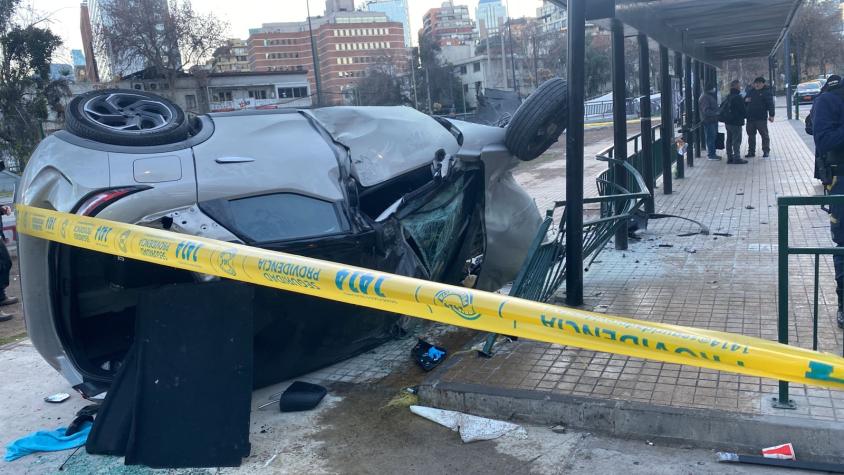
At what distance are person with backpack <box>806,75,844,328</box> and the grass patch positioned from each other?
7.48 metres

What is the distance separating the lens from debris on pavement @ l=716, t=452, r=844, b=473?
335cm

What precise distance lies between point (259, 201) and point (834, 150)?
4136mm

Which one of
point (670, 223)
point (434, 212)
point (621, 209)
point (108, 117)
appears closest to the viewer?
point (108, 117)

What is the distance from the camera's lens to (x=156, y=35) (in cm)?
5159

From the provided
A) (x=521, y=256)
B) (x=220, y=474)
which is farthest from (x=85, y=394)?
(x=521, y=256)

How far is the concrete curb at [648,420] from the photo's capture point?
350 centimetres

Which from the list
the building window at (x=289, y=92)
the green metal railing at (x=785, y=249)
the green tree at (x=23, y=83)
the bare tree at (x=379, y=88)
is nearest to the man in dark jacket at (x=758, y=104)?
the green metal railing at (x=785, y=249)

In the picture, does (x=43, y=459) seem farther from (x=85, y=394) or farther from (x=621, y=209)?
(x=621, y=209)

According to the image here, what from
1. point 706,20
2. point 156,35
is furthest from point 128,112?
point 156,35

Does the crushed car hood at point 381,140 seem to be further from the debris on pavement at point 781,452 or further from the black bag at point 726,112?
the black bag at point 726,112

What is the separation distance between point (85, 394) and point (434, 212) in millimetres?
2760

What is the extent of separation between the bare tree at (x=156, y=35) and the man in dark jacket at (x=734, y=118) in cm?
4461

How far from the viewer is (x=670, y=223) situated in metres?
9.55

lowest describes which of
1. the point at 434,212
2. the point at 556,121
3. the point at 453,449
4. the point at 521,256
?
the point at 453,449
